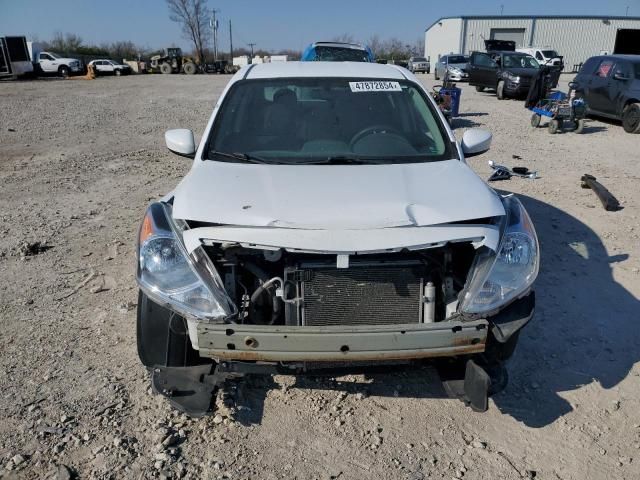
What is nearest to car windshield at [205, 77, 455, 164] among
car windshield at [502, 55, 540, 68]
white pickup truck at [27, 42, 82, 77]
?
car windshield at [502, 55, 540, 68]

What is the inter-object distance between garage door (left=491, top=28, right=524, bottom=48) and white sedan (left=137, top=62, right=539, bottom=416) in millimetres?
52408

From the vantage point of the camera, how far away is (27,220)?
5789mm

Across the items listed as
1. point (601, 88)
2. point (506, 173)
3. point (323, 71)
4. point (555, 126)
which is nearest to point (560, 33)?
point (601, 88)

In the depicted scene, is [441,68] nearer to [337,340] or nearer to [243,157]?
[243,157]

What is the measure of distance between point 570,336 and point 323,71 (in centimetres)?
265

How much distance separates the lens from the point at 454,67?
29.5 metres

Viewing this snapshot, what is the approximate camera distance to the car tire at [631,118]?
11.7 meters

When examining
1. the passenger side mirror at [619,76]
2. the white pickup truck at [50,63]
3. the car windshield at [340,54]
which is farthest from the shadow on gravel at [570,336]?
the white pickup truck at [50,63]

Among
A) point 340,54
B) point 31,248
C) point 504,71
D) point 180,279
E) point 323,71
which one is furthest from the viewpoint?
point 504,71

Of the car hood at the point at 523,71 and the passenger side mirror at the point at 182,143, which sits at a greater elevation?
the passenger side mirror at the point at 182,143

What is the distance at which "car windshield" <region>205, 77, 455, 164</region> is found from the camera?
3383mm

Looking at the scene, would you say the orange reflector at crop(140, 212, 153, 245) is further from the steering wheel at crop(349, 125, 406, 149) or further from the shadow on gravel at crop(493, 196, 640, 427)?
the shadow on gravel at crop(493, 196, 640, 427)

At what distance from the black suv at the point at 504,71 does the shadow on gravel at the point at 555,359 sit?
1418 centimetres

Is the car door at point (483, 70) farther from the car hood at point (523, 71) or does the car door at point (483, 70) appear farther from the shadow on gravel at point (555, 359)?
the shadow on gravel at point (555, 359)
